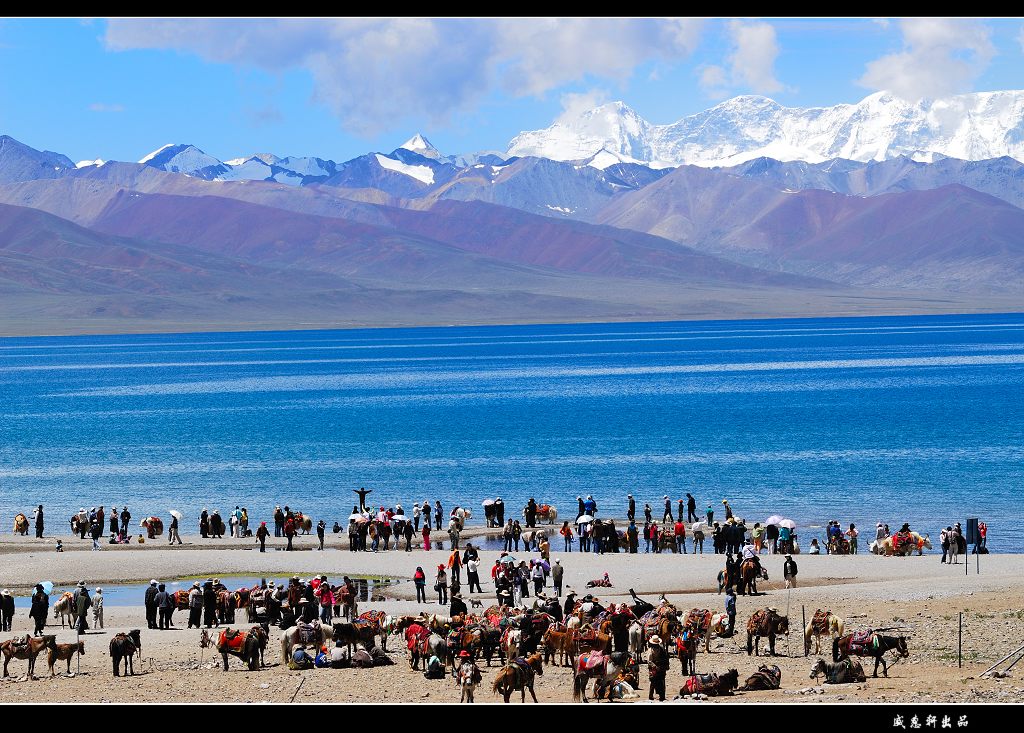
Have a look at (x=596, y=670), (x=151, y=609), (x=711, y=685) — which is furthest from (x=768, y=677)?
(x=151, y=609)

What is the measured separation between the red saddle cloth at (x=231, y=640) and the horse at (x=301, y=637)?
2.19ft

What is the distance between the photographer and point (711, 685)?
57.5ft

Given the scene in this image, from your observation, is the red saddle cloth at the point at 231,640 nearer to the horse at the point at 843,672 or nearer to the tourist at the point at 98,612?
the tourist at the point at 98,612

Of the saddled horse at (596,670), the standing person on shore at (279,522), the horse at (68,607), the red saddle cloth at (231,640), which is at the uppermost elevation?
the standing person on shore at (279,522)

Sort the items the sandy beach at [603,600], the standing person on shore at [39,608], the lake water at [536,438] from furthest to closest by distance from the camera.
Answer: the lake water at [536,438]
the standing person on shore at [39,608]
the sandy beach at [603,600]

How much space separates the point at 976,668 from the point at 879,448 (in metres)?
47.8

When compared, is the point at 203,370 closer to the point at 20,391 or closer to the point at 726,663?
the point at 20,391

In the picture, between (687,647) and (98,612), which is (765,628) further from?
(98,612)

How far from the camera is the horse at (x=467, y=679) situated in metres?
17.4

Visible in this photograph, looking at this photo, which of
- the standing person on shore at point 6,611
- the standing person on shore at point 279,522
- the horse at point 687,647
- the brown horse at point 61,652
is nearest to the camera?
the horse at point 687,647

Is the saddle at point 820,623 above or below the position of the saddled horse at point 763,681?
above

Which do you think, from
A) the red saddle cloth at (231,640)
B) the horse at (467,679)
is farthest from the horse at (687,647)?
the red saddle cloth at (231,640)

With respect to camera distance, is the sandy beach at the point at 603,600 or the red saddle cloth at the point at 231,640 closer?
the sandy beach at the point at 603,600
